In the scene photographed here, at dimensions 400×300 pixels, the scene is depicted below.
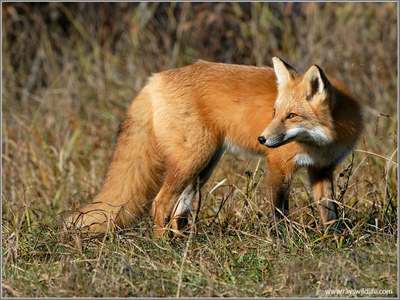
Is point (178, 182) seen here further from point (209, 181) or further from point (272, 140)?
point (209, 181)

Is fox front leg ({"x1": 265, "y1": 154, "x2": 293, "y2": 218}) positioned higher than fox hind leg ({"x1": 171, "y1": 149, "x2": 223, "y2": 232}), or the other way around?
fox front leg ({"x1": 265, "y1": 154, "x2": 293, "y2": 218})

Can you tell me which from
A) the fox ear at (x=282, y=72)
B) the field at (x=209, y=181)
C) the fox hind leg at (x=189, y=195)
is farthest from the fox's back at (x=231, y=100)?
the field at (x=209, y=181)

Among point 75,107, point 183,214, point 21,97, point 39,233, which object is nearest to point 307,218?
point 183,214

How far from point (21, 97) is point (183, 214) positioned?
4.18m

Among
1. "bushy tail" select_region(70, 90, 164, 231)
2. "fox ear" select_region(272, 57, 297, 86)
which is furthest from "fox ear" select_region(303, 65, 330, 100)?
"bushy tail" select_region(70, 90, 164, 231)

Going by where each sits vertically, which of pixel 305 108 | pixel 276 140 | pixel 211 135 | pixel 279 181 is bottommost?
pixel 279 181

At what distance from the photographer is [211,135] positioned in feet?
17.1

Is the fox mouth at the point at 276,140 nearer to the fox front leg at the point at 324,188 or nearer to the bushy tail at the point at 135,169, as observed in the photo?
the fox front leg at the point at 324,188

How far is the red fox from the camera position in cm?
505

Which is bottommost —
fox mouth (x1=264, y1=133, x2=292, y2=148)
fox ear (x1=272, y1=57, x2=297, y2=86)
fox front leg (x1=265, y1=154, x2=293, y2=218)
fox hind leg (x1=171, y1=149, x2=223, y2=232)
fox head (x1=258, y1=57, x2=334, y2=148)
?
fox hind leg (x1=171, y1=149, x2=223, y2=232)

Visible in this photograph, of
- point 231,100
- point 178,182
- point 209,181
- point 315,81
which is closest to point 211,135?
point 231,100

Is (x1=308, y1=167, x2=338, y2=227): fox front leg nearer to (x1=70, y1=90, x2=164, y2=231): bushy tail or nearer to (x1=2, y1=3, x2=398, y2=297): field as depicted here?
(x1=2, y1=3, x2=398, y2=297): field

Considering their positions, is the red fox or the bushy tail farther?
the bushy tail

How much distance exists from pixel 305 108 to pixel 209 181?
4.77 ft
